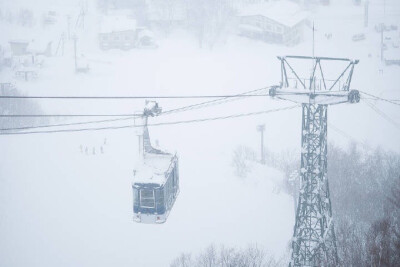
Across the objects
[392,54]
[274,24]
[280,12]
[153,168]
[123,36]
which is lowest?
[153,168]

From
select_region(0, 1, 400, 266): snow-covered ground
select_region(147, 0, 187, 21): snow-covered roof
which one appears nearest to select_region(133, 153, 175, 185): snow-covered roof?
select_region(0, 1, 400, 266): snow-covered ground

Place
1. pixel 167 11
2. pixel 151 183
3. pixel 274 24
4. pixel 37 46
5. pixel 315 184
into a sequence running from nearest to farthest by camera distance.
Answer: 1. pixel 151 183
2. pixel 315 184
3. pixel 37 46
4. pixel 274 24
5. pixel 167 11

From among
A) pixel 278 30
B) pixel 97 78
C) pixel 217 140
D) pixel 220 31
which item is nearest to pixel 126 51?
pixel 97 78

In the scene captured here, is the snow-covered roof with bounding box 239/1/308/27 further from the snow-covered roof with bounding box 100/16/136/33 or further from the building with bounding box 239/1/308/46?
the snow-covered roof with bounding box 100/16/136/33

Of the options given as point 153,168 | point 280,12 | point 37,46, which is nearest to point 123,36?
point 37,46

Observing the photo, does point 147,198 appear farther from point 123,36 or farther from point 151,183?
point 123,36

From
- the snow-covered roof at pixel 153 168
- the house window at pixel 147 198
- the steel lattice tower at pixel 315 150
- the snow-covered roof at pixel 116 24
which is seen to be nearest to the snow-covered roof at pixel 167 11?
the snow-covered roof at pixel 116 24
